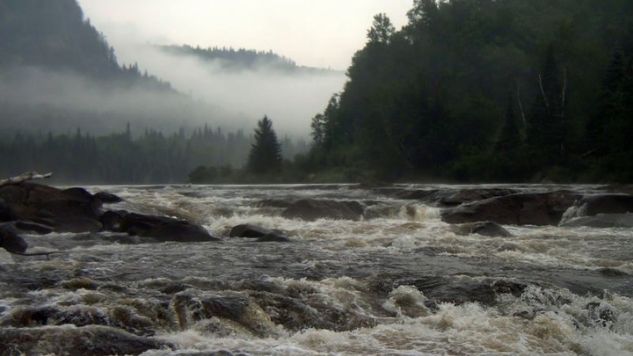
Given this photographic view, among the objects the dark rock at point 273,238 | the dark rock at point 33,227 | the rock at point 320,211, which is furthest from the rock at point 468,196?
the dark rock at point 33,227

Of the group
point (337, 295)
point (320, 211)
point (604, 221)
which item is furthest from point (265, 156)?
point (337, 295)

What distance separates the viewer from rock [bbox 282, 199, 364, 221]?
2745 cm

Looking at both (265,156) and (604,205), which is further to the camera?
(265,156)

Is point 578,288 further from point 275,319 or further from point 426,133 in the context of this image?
point 426,133

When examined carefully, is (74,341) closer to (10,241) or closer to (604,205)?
(10,241)

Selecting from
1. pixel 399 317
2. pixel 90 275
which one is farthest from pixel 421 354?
pixel 90 275

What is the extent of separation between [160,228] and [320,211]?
8.35 meters

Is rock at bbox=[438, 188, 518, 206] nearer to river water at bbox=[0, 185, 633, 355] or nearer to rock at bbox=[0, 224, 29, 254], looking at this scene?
river water at bbox=[0, 185, 633, 355]

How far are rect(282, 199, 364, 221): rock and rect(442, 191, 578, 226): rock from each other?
4157mm

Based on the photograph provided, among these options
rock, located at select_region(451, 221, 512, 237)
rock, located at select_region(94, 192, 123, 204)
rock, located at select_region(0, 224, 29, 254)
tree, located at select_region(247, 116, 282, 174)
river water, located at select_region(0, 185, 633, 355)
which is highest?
tree, located at select_region(247, 116, 282, 174)

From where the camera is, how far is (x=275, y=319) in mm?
10406

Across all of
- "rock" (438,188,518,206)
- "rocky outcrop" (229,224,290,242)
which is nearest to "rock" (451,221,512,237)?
"rocky outcrop" (229,224,290,242)

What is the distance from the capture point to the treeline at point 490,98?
54281mm

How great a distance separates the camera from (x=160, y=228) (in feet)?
69.7
